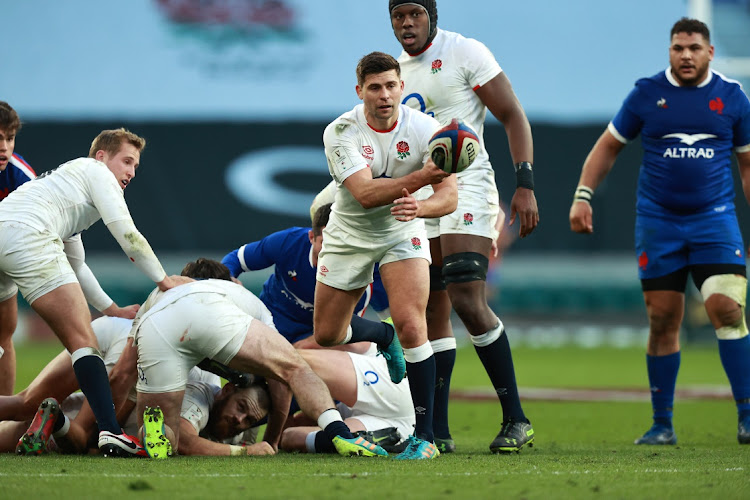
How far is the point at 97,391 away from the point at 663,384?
3472mm

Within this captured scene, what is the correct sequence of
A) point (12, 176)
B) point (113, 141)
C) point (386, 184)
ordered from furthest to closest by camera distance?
point (12, 176)
point (113, 141)
point (386, 184)

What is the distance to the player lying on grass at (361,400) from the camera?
19.4 ft

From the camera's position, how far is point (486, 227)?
19.8 feet

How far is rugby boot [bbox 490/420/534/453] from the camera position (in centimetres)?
561

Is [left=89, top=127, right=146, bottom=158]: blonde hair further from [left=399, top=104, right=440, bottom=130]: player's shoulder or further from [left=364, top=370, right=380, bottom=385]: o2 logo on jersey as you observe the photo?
[left=364, top=370, right=380, bottom=385]: o2 logo on jersey

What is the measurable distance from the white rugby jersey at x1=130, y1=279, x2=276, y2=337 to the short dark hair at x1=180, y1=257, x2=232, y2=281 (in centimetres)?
21

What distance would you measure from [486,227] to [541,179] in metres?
12.9

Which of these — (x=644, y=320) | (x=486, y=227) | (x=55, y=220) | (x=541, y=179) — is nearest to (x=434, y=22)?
(x=486, y=227)

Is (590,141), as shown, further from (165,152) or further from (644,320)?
(165,152)

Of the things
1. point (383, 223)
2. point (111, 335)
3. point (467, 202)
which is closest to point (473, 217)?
point (467, 202)

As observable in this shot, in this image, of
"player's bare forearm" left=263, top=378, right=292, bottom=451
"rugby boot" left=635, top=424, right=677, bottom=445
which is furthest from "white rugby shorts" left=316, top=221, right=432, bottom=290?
"rugby boot" left=635, top=424, right=677, bottom=445

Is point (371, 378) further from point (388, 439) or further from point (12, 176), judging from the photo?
point (12, 176)

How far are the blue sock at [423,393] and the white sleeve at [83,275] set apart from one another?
190 centimetres

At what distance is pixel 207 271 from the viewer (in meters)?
6.05
